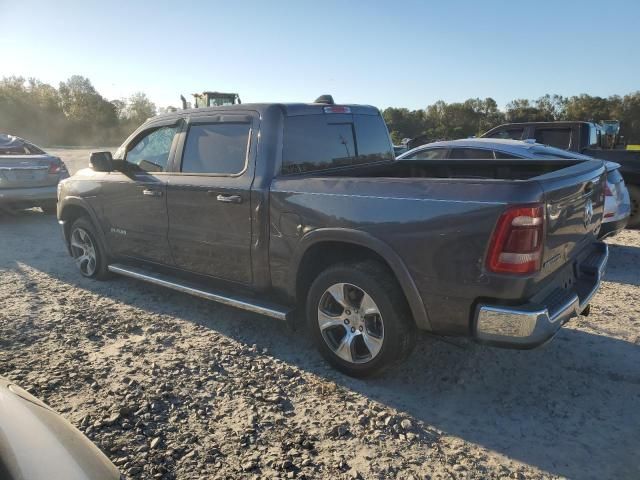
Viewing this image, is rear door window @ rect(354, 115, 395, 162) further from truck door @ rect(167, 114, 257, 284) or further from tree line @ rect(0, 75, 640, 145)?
tree line @ rect(0, 75, 640, 145)

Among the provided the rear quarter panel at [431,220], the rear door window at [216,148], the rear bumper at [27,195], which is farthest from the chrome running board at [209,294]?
the rear bumper at [27,195]

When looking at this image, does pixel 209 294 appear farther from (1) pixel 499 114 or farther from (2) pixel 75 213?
(1) pixel 499 114

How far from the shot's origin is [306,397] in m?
3.26

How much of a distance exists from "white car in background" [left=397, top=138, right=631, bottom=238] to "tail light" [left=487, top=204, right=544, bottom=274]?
348cm

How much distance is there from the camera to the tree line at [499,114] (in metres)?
51.7

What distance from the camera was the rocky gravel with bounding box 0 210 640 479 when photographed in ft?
8.63

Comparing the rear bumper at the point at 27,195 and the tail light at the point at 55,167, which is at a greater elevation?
the tail light at the point at 55,167

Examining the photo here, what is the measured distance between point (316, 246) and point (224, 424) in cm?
133

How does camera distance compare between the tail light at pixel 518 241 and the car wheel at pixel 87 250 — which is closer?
the tail light at pixel 518 241

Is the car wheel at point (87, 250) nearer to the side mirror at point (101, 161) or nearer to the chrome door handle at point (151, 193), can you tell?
the side mirror at point (101, 161)

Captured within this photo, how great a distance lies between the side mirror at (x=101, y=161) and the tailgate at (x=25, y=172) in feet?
16.6

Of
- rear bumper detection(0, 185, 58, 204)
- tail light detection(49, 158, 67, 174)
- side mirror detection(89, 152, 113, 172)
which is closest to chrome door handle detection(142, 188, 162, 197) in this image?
side mirror detection(89, 152, 113, 172)

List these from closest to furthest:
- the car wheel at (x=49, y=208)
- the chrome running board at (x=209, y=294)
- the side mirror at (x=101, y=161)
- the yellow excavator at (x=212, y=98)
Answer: the chrome running board at (x=209, y=294) < the side mirror at (x=101, y=161) < the car wheel at (x=49, y=208) < the yellow excavator at (x=212, y=98)

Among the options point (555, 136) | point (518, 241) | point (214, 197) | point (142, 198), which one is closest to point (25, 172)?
point (142, 198)
